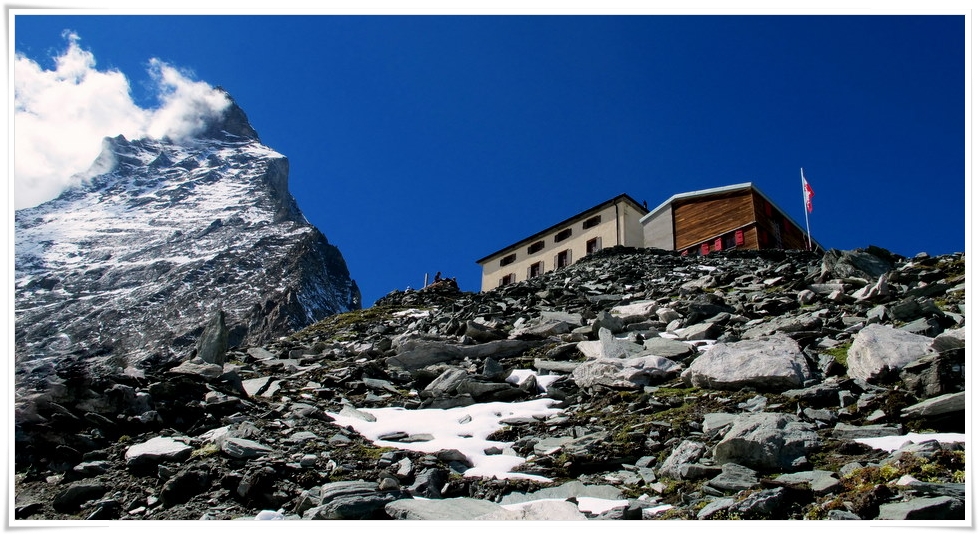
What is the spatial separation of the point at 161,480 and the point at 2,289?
322cm

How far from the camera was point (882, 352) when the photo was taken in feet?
33.0

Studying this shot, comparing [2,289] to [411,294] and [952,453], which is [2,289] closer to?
[952,453]

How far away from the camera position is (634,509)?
621 cm

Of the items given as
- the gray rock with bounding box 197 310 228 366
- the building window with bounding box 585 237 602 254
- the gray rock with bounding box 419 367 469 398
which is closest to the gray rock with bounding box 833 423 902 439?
the gray rock with bounding box 419 367 469 398

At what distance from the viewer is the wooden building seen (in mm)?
42906

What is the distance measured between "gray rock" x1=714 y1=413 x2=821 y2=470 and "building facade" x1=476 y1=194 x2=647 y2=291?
43035mm

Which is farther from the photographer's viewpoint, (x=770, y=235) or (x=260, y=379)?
(x=770, y=235)

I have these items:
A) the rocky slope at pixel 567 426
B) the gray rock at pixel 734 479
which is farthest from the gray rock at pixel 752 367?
the gray rock at pixel 734 479

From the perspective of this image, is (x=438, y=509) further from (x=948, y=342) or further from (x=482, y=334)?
(x=482, y=334)

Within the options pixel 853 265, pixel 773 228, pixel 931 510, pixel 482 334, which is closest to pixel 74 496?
pixel 931 510

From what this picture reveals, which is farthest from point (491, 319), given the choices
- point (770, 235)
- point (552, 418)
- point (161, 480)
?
point (770, 235)

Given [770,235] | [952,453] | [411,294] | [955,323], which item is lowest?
[952,453]

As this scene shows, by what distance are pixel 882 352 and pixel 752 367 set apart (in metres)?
1.84

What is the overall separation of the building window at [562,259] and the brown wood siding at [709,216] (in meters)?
9.46
